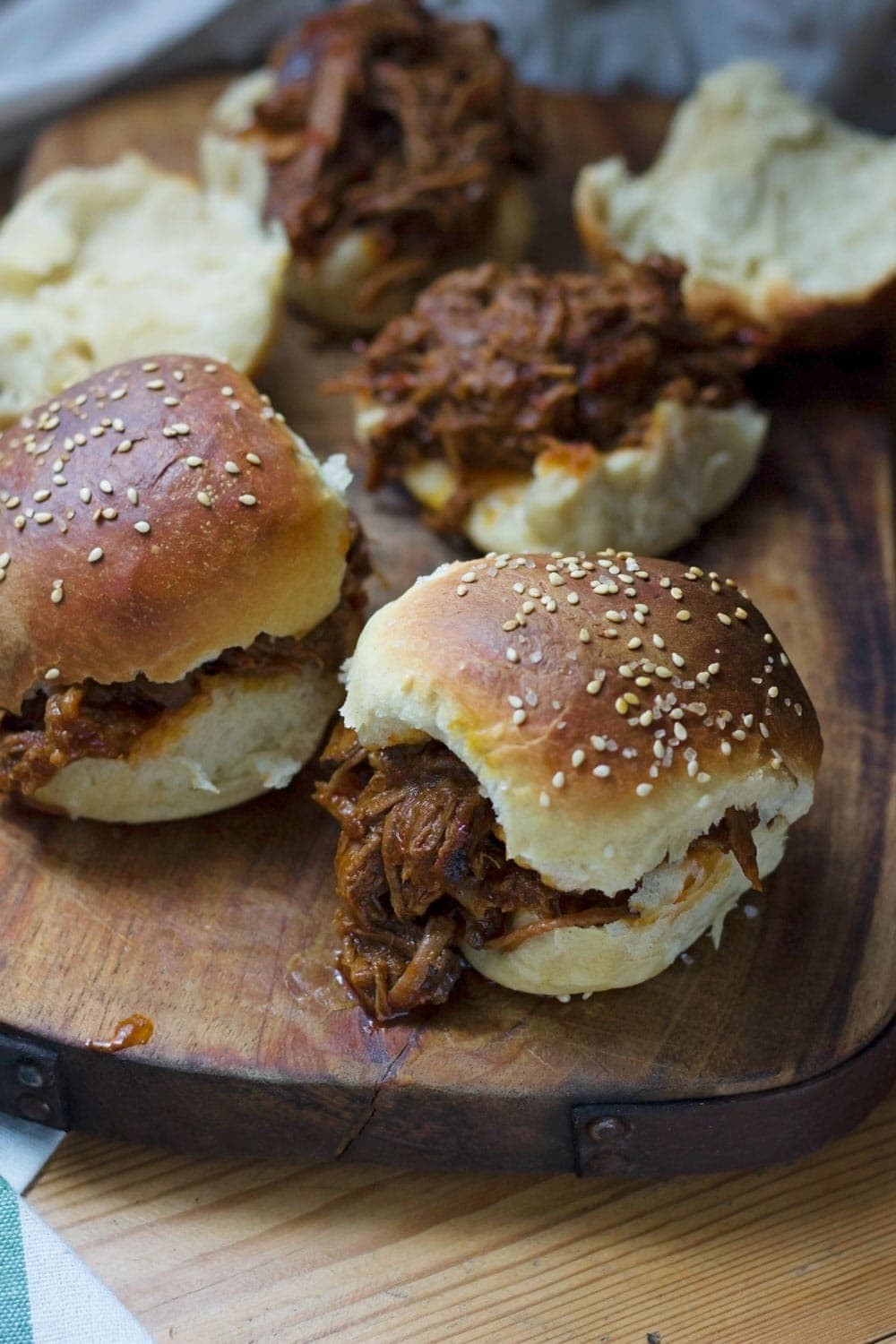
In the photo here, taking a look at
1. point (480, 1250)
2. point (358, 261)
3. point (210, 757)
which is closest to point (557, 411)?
point (358, 261)

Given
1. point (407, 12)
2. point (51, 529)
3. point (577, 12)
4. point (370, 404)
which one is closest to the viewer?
point (51, 529)

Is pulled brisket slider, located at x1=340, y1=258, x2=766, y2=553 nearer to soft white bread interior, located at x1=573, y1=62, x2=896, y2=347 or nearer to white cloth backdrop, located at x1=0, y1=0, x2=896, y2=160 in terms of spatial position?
soft white bread interior, located at x1=573, y1=62, x2=896, y2=347

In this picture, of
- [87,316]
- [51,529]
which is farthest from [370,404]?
[51,529]

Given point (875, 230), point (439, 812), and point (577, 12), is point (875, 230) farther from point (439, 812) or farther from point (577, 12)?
point (439, 812)

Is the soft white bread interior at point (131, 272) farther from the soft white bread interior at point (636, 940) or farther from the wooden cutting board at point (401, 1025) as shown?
the soft white bread interior at point (636, 940)

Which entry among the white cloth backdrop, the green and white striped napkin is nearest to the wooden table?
the green and white striped napkin

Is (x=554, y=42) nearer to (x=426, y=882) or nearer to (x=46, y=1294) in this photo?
(x=426, y=882)
